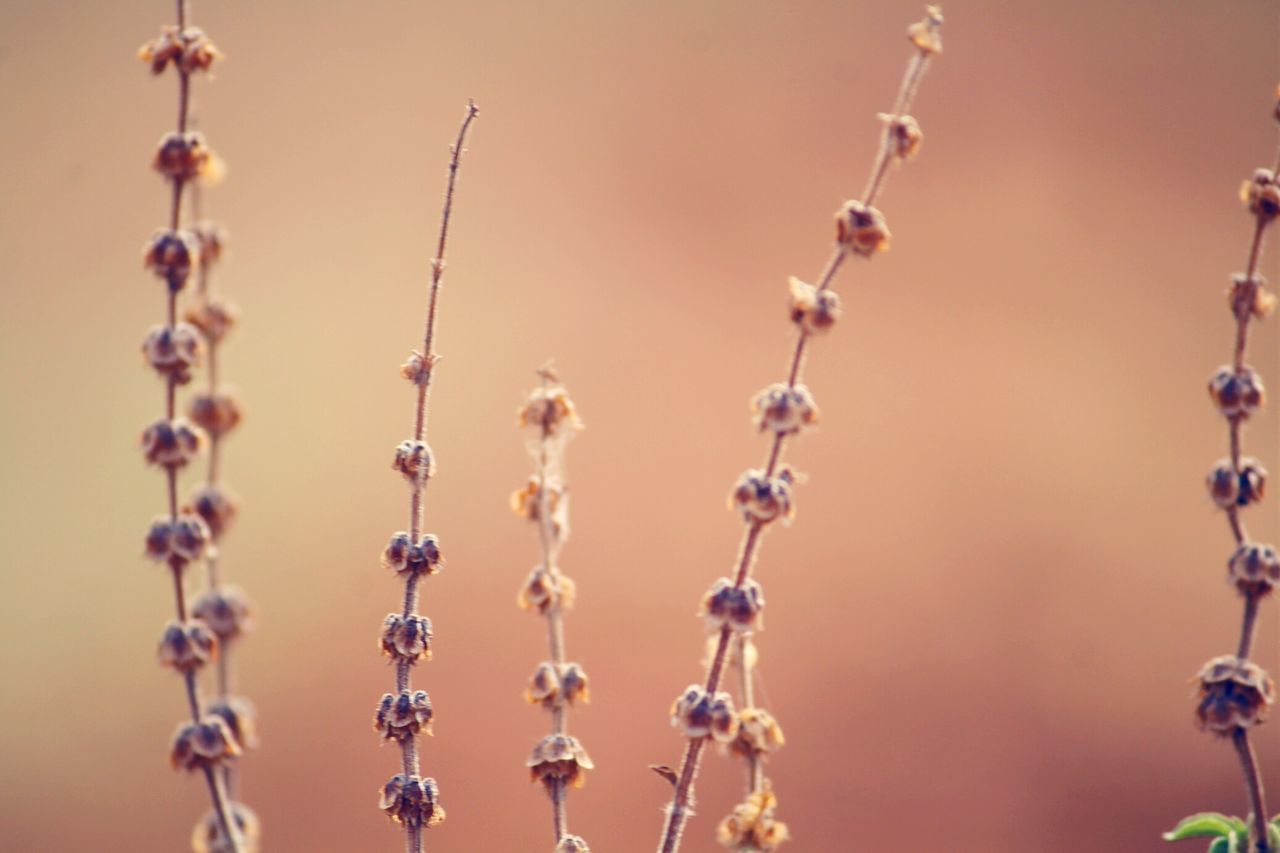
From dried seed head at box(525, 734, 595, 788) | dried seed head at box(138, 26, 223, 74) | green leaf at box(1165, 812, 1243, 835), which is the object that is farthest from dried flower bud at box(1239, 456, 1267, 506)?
dried seed head at box(138, 26, 223, 74)

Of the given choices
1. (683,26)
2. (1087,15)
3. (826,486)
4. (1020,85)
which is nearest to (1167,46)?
(1087,15)

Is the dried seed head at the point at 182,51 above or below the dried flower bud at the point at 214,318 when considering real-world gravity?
above

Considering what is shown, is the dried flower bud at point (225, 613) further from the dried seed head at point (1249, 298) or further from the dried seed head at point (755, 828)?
the dried seed head at point (1249, 298)

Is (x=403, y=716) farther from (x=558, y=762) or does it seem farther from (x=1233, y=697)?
(x=1233, y=697)

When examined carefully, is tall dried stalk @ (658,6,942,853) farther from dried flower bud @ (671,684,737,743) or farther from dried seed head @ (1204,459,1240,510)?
dried seed head @ (1204,459,1240,510)

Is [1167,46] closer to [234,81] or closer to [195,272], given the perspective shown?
[234,81]

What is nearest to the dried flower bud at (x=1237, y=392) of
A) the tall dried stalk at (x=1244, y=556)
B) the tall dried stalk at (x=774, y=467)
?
the tall dried stalk at (x=1244, y=556)
